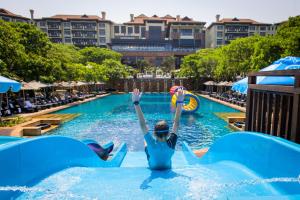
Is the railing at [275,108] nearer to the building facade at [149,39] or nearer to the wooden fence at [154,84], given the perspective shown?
the wooden fence at [154,84]

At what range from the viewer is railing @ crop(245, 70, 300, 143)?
4.12 meters

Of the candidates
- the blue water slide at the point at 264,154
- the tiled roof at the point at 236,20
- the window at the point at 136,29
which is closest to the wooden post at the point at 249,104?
the blue water slide at the point at 264,154

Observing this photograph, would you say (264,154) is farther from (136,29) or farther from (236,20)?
(136,29)

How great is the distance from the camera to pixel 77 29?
7062 cm

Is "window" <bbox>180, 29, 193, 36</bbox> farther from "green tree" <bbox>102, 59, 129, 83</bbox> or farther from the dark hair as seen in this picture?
the dark hair

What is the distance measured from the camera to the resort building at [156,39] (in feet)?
222

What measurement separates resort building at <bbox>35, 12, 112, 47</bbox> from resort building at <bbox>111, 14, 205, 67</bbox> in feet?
19.0

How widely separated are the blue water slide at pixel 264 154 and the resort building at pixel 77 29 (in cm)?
6907

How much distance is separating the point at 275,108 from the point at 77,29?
72.8 meters

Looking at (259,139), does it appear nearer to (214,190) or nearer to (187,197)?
(214,190)

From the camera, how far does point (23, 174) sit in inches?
145

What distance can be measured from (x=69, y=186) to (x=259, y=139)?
10.5 feet

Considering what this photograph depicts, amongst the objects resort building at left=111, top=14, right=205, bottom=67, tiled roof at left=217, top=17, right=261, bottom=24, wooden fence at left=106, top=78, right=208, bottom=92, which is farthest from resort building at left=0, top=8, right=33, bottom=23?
tiled roof at left=217, top=17, right=261, bottom=24

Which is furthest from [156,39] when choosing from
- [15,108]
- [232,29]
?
[15,108]
